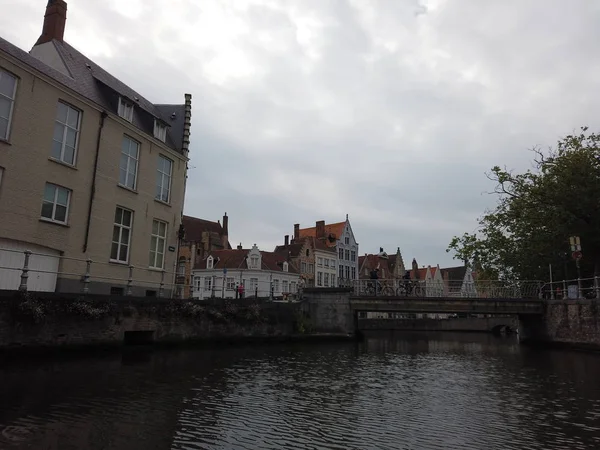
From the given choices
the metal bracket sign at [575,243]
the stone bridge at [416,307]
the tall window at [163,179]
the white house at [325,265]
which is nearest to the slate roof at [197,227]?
the white house at [325,265]

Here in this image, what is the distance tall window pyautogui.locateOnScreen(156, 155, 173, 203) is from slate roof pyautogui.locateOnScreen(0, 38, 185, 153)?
1.13m

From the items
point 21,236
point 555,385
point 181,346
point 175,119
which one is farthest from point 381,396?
point 175,119

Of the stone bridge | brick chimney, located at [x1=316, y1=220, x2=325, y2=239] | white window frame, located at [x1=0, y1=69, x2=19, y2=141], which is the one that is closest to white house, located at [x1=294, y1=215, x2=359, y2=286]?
brick chimney, located at [x1=316, y1=220, x2=325, y2=239]

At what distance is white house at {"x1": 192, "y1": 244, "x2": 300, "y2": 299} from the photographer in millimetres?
56719

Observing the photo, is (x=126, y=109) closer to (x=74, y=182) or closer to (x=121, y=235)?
(x=74, y=182)

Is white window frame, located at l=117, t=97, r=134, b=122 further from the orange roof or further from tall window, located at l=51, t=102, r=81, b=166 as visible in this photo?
the orange roof

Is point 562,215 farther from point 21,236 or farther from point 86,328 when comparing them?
point 21,236

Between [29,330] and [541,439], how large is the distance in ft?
45.2

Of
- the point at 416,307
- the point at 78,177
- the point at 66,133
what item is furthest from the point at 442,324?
the point at 66,133

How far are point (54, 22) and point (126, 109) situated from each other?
5557mm

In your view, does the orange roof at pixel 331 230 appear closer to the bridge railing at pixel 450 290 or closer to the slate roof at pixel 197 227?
the slate roof at pixel 197 227

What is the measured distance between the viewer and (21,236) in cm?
1677

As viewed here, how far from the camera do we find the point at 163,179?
2495cm

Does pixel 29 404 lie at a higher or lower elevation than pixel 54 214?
lower
